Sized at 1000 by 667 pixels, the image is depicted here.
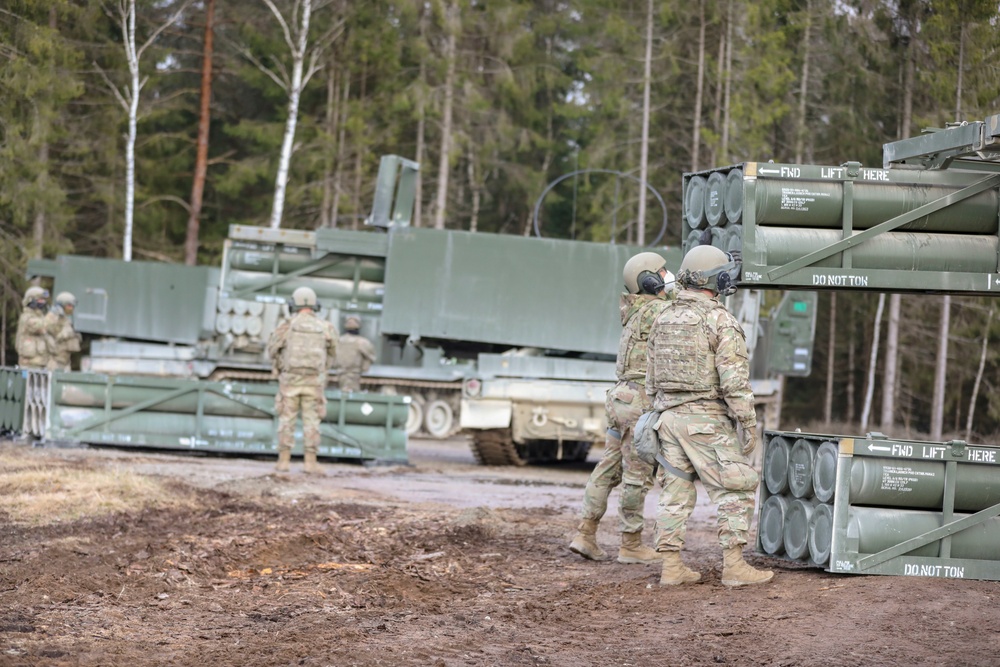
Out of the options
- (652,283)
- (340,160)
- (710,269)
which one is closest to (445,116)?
(340,160)

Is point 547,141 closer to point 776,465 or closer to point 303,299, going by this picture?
point 303,299

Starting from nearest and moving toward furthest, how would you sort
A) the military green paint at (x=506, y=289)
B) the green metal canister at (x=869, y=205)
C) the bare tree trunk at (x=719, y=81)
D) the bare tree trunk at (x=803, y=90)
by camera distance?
the green metal canister at (x=869, y=205) → the military green paint at (x=506, y=289) → the bare tree trunk at (x=719, y=81) → the bare tree trunk at (x=803, y=90)

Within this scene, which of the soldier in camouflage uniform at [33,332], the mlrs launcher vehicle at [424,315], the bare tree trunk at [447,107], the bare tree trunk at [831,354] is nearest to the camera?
the mlrs launcher vehicle at [424,315]

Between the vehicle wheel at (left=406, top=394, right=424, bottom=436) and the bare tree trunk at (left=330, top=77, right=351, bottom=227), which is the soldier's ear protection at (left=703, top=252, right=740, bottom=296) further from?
the bare tree trunk at (left=330, top=77, right=351, bottom=227)

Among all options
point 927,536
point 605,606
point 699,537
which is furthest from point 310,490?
point 927,536

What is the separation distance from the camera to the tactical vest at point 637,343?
8.08 metres

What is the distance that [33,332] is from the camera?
56.5 ft

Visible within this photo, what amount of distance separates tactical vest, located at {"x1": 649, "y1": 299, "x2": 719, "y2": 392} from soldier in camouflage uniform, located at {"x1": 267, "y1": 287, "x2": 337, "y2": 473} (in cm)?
661

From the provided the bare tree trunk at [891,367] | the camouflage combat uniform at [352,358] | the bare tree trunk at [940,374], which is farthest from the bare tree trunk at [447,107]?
the camouflage combat uniform at [352,358]

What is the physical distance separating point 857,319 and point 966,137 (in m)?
25.1

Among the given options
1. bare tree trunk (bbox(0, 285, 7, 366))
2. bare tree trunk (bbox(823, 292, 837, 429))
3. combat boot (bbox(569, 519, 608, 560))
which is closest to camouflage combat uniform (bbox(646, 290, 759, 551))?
combat boot (bbox(569, 519, 608, 560))

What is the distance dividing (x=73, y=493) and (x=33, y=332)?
7.71 meters

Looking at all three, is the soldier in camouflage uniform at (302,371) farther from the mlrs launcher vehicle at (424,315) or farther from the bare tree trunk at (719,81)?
the bare tree trunk at (719,81)

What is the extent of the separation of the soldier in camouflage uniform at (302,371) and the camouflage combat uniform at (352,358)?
404 centimetres
